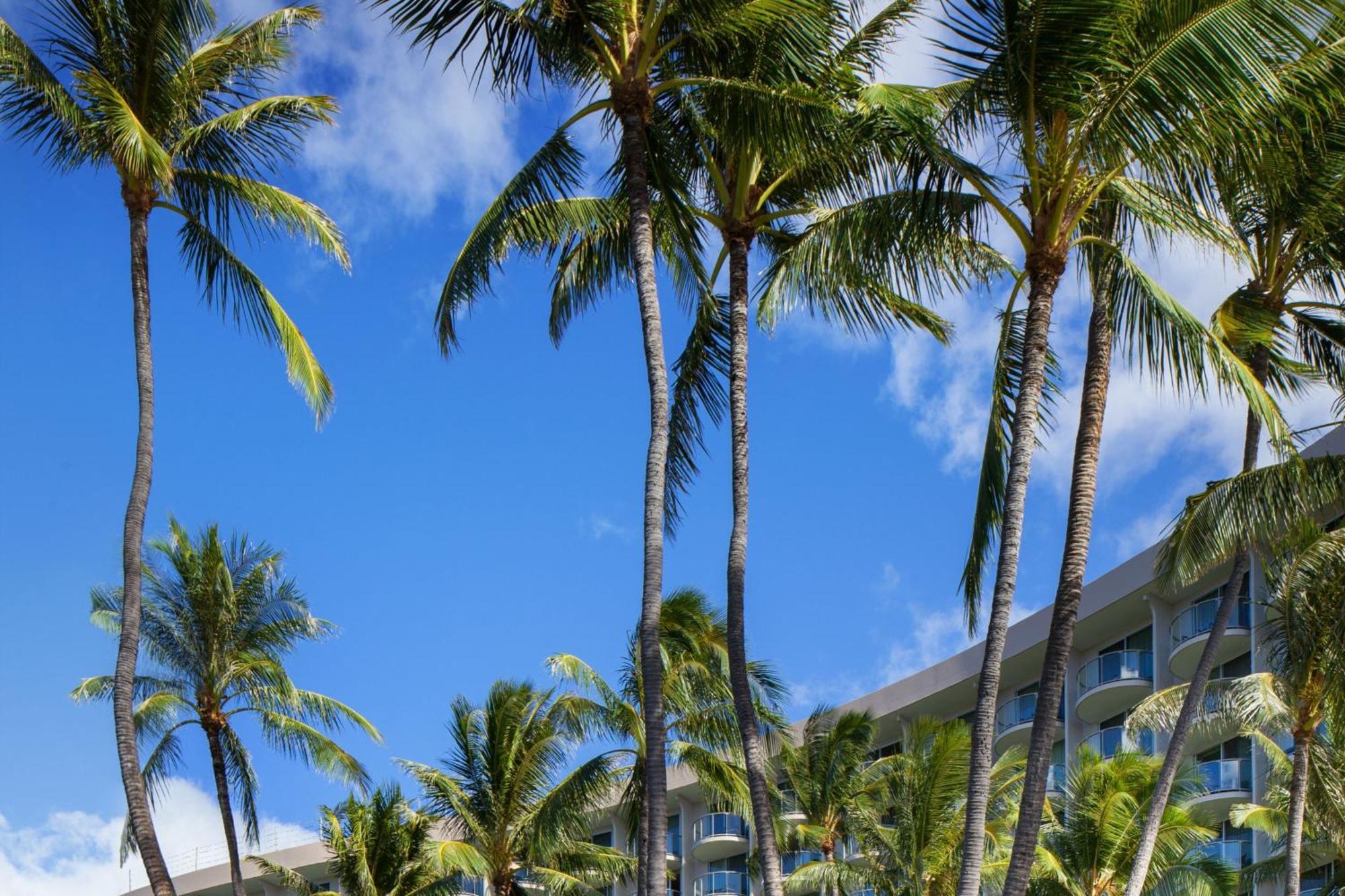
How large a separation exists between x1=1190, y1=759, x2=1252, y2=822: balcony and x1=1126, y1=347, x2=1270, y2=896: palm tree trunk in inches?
623

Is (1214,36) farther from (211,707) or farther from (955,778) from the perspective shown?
(211,707)

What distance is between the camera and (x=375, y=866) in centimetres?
2973

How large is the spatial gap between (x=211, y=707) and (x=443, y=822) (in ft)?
19.5

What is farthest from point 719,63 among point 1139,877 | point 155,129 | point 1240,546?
point 1139,877

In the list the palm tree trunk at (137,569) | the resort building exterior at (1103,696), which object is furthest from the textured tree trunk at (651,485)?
the resort building exterior at (1103,696)

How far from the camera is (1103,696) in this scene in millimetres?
41156

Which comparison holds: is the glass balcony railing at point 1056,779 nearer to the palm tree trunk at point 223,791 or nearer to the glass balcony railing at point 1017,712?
the glass balcony railing at point 1017,712

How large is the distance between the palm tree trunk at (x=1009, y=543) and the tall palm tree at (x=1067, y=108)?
0.01 metres

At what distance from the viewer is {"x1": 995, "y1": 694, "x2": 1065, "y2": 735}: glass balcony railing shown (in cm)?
4397

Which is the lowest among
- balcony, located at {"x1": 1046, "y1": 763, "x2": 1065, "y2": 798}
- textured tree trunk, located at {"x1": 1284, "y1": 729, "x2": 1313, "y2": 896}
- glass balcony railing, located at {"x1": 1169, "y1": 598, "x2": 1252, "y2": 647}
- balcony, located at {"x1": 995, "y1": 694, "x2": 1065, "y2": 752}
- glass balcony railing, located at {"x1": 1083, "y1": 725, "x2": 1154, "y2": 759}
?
textured tree trunk, located at {"x1": 1284, "y1": 729, "x2": 1313, "y2": 896}

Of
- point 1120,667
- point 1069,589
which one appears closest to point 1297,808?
point 1069,589

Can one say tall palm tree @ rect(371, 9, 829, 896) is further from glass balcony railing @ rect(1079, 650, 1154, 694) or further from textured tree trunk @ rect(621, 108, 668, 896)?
glass balcony railing @ rect(1079, 650, 1154, 694)

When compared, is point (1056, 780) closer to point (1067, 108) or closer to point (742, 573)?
point (742, 573)

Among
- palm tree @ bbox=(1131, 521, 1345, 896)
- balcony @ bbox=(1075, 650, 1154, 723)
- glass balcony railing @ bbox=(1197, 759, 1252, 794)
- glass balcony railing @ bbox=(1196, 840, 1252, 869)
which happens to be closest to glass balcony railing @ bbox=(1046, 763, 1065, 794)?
balcony @ bbox=(1075, 650, 1154, 723)
